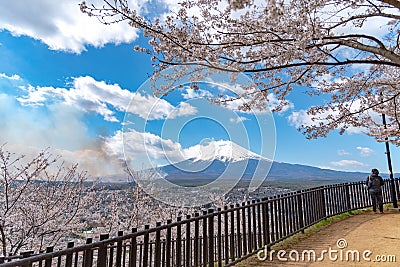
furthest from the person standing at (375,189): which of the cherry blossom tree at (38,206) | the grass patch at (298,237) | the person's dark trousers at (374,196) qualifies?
the cherry blossom tree at (38,206)

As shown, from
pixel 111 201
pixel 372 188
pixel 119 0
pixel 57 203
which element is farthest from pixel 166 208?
pixel 119 0

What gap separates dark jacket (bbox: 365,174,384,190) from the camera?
31.0ft

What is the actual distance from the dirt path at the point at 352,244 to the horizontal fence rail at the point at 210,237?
0.36m

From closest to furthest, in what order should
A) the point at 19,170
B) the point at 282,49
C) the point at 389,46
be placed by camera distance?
the point at 282,49 → the point at 389,46 → the point at 19,170

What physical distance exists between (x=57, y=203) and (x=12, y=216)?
1310 millimetres

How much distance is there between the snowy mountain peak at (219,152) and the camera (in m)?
9.10

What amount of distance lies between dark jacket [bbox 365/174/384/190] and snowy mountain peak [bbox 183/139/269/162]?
4.07m

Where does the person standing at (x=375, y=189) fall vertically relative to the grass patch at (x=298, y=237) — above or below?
above

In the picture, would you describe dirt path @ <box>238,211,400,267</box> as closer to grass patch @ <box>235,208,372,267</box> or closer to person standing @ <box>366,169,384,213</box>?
grass patch @ <box>235,208,372,267</box>

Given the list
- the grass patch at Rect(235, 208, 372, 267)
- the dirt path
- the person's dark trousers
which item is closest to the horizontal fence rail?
the grass patch at Rect(235, 208, 372, 267)

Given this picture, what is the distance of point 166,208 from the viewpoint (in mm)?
14906

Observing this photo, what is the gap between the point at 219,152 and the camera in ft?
35.1

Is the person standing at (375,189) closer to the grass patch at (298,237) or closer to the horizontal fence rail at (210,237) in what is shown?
the grass patch at (298,237)

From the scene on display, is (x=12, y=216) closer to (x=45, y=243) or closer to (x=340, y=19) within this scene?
(x=45, y=243)
